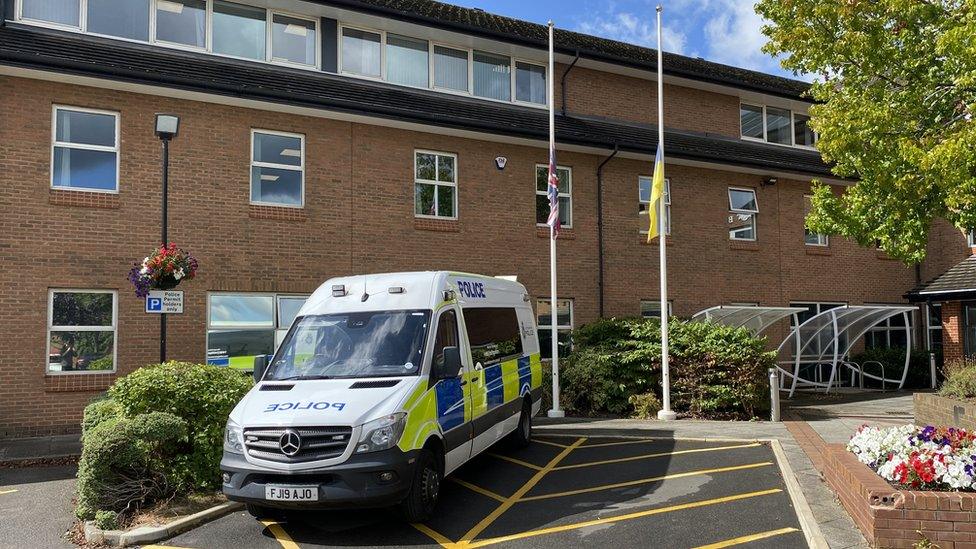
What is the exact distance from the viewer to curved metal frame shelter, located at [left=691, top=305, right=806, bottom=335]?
15898 mm

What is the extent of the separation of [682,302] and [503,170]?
19.1 feet

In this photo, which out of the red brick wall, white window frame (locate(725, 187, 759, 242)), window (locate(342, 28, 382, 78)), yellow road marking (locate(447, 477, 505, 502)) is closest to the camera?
yellow road marking (locate(447, 477, 505, 502))

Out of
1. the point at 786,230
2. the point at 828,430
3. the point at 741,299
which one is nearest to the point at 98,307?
the point at 828,430

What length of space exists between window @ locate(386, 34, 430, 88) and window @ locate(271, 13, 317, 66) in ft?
5.58

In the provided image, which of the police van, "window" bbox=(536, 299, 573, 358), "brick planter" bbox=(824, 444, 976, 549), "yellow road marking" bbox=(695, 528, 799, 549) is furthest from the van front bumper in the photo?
"window" bbox=(536, 299, 573, 358)

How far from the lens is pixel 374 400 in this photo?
6316mm

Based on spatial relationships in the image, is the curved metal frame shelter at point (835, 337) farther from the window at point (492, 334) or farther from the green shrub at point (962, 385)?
the window at point (492, 334)

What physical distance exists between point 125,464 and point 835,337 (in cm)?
1630

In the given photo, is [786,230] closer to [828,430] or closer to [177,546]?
[828,430]

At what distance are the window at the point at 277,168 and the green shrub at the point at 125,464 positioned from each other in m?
7.23

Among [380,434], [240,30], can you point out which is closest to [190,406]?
[380,434]

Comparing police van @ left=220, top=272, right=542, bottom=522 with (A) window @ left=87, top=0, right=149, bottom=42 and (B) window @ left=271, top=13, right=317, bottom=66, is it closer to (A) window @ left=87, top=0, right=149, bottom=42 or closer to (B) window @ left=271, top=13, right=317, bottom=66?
(B) window @ left=271, top=13, right=317, bottom=66

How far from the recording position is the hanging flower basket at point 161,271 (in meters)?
10.5

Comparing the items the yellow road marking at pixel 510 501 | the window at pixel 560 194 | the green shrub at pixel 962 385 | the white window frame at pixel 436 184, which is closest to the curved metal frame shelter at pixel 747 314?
the window at pixel 560 194
